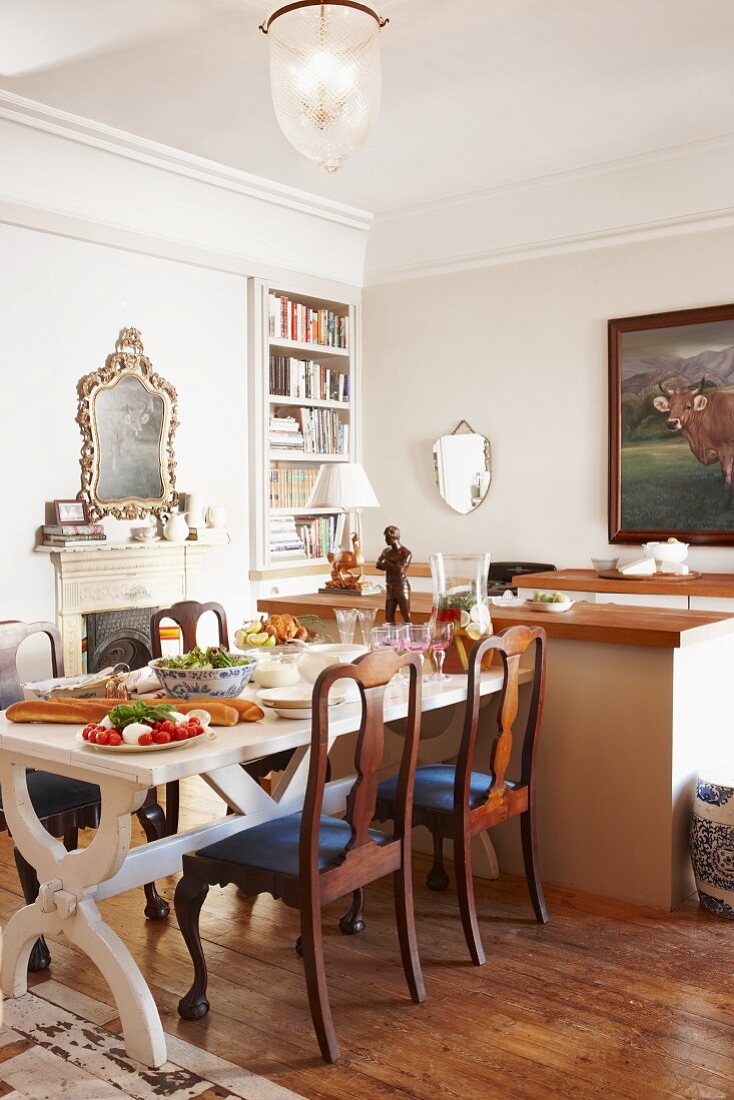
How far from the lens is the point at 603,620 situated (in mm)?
3553

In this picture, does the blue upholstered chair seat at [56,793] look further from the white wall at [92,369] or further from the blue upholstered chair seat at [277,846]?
the white wall at [92,369]

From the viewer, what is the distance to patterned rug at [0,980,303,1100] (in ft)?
7.55

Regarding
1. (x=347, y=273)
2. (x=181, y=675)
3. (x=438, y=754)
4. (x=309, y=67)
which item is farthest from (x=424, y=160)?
(x=181, y=675)

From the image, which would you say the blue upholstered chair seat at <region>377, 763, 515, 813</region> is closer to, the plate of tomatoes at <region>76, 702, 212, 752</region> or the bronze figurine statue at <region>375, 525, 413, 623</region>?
the bronze figurine statue at <region>375, 525, 413, 623</region>

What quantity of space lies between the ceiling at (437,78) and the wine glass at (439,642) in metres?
2.22

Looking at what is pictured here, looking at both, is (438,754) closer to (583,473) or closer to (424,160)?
(583,473)

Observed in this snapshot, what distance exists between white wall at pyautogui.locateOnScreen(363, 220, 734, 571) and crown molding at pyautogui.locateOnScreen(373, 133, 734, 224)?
41 cm

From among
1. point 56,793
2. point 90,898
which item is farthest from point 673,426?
point 90,898

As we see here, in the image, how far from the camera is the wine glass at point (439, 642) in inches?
130

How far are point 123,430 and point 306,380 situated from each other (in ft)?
5.12

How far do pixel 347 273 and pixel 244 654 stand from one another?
404 centimetres

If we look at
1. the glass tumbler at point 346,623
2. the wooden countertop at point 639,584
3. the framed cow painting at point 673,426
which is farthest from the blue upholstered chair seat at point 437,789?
the framed cow painting at point 673,426

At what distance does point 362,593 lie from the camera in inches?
168

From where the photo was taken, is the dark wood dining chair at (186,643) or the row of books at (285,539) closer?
the dark wood dining chair at (186,643)
